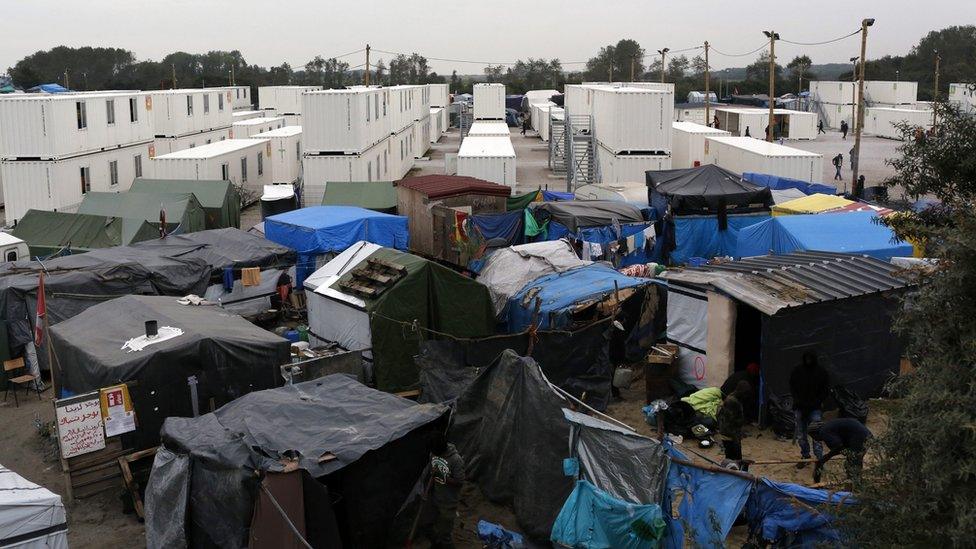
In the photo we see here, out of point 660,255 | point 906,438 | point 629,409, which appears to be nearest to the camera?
point 906,438

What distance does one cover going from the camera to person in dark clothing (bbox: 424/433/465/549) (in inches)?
372

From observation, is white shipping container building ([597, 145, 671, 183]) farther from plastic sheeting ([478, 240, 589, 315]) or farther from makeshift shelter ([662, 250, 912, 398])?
makeshift shelter ([662, 250, 912, 398])

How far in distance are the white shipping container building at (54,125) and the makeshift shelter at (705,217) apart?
18.4 m

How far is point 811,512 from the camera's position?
746 cm

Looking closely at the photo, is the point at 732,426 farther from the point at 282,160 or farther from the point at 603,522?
the point at 282,160

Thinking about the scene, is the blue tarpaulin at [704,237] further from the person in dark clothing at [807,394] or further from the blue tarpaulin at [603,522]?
the blue tarpaulin at [603,522]

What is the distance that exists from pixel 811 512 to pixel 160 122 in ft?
117

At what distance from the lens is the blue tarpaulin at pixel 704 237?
21672 mm

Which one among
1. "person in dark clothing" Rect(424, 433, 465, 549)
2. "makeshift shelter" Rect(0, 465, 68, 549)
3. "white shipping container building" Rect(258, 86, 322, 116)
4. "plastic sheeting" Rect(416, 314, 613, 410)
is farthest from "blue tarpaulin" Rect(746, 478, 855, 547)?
"white shipping container building" Rect(258, 86, 322, 116)

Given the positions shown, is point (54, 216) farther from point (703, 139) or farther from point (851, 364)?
point (703, 139)

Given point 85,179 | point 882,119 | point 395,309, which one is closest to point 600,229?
point 395,309

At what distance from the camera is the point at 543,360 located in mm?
Result: 13328

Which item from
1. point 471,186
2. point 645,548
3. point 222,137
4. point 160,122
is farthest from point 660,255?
point 222,137

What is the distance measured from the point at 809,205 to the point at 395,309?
11822 millimetres
